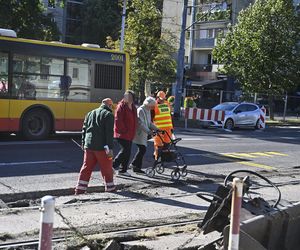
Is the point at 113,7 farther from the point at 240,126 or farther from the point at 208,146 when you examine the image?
the point at 208,146

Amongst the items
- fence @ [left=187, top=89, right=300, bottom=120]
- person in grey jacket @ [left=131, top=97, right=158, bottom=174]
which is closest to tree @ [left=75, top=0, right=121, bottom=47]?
fence @ [left=187, top=89, right=300, bottom=120]

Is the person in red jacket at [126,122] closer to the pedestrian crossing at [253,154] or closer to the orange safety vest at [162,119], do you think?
the orange safety vest at [162,119]

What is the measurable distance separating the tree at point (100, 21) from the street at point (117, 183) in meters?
51.5

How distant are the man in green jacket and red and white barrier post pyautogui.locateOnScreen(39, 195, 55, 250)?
495 cm

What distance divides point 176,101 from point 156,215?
69.6 feet

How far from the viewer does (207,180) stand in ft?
34.8

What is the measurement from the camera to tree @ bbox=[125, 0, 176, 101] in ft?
122

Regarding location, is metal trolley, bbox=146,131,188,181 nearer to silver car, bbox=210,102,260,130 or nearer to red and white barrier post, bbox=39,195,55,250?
red and white barrier post, bbox=39,195,55,250

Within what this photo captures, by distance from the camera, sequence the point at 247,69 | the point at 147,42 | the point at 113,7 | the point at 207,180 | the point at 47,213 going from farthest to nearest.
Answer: the point at 113,7
the point at 147,42
the point at 247,69
the point at 207,180
the point at 47,213

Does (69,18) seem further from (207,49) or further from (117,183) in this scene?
Result: (117,183)

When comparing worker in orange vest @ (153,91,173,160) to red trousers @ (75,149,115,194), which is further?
worker in orange vest @ (153,91,173,160)

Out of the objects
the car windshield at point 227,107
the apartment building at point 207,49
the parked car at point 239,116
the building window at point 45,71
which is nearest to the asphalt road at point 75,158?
the building window at point 45,71

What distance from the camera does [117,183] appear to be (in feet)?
32.1

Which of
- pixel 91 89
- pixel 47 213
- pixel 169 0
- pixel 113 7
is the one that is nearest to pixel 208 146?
pixel 91 89
